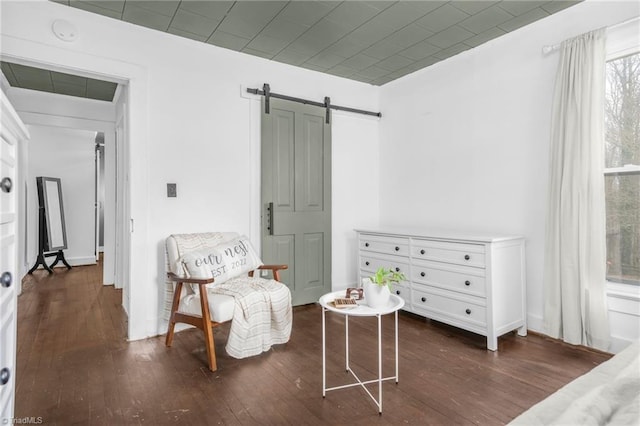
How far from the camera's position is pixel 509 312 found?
116 inches

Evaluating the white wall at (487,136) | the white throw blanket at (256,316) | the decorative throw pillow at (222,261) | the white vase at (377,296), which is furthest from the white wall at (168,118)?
the white vase at (377,296)

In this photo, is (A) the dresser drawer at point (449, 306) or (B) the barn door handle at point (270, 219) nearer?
(A) the dresser drawer at point (449, 306)

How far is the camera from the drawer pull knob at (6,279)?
0.97 metres

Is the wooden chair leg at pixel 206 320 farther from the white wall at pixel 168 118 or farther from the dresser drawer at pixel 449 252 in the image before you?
the dresser drawer at pixel 449 252

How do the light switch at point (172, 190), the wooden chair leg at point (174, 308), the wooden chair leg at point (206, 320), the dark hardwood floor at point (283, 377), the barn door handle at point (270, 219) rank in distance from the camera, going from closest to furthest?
the dark hardwood floor at point (283, 377) < the wooden chair leg at point (206, 320) < the wooden chair leg at point (174, 308) < the light switch at point (172, 190) < the barn door handle at point (270, 219)

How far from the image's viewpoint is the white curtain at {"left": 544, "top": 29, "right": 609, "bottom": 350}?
2611mm

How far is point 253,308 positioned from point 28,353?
1751 millimetres

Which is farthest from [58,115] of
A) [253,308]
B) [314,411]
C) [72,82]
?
[314,411]

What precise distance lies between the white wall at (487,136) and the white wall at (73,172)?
238 inches

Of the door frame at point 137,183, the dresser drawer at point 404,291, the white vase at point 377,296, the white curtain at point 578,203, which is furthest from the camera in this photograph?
the dresser drawer at point 404,291

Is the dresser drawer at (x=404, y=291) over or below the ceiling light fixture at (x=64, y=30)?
below

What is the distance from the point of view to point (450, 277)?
122 inches

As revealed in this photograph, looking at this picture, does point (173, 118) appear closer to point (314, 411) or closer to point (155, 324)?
point (155, 324)

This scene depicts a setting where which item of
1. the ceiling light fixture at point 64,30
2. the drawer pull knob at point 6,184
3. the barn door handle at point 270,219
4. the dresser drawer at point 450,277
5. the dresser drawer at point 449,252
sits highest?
the ceiling light fixture at point 64,30
